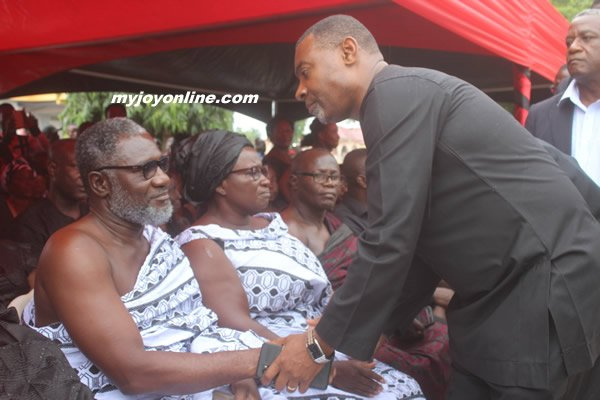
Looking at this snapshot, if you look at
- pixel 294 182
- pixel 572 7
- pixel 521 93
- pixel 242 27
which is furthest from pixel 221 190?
pixel 572 7

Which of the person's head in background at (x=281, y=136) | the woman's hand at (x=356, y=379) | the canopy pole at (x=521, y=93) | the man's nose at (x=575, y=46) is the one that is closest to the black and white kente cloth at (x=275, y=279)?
the woman's hand at (x=356, y=379)

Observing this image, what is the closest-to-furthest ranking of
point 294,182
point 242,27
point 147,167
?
point 147,167, point 294,182, point 242,27

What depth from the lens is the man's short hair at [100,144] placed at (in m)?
2.38

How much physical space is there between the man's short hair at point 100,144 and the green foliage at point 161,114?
10.5 meters

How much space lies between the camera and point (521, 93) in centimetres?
427

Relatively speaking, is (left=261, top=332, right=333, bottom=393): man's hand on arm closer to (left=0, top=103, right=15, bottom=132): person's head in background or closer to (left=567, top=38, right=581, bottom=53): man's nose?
(left=567, top=38, right=581, bottom=53): man's nose

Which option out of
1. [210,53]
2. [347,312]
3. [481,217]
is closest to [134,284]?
[347,312]

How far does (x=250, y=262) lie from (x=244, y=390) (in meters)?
0.69

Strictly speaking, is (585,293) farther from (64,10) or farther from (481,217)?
(64,10)

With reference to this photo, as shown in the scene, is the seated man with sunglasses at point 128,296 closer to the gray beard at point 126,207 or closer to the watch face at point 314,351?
the gray beard at point 126,207

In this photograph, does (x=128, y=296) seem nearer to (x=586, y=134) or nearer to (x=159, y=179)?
(x=159, y=179)

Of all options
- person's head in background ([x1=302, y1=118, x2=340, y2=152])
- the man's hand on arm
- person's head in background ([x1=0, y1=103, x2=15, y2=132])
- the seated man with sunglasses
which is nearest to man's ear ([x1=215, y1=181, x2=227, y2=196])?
the seated man with sunglasses

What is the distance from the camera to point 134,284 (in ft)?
7.41

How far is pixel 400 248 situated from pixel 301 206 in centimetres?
218
